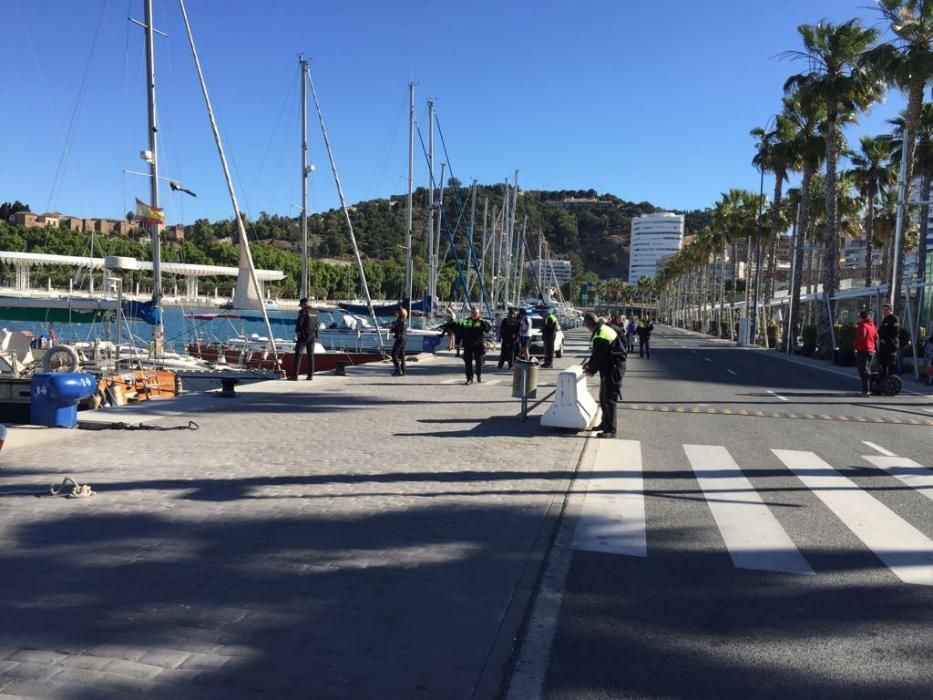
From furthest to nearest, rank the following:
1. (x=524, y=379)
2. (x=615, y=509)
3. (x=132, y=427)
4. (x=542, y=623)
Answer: (x=524, y=379)
(x=132, y=427)
(x=615, y=509)
(x=542, y=623)

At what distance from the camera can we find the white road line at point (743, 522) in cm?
590

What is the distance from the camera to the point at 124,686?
3.70 m

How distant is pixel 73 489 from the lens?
7.16 metres

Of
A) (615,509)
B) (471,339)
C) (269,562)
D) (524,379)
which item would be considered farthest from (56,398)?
(471,339)

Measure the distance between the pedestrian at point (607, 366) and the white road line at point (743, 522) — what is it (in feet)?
4.98

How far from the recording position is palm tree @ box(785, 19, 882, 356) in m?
35.1

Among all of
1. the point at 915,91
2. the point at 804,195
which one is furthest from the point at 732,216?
the point at 915,91

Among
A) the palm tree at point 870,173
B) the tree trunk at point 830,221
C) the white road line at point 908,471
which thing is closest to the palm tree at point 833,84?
the tree trunk at point 830,221

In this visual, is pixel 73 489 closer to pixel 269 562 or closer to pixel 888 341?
pixel 269 562

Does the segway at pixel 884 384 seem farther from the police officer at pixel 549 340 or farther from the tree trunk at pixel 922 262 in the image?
the police officer at pixel 549 340

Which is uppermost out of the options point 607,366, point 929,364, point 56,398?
point 607,366

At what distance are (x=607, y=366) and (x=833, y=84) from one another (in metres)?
30.2

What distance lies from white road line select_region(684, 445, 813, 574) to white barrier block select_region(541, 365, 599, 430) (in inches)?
67.7

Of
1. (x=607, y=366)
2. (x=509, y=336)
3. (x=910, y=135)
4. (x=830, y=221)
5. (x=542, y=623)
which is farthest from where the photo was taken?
(x=830, y=221)
